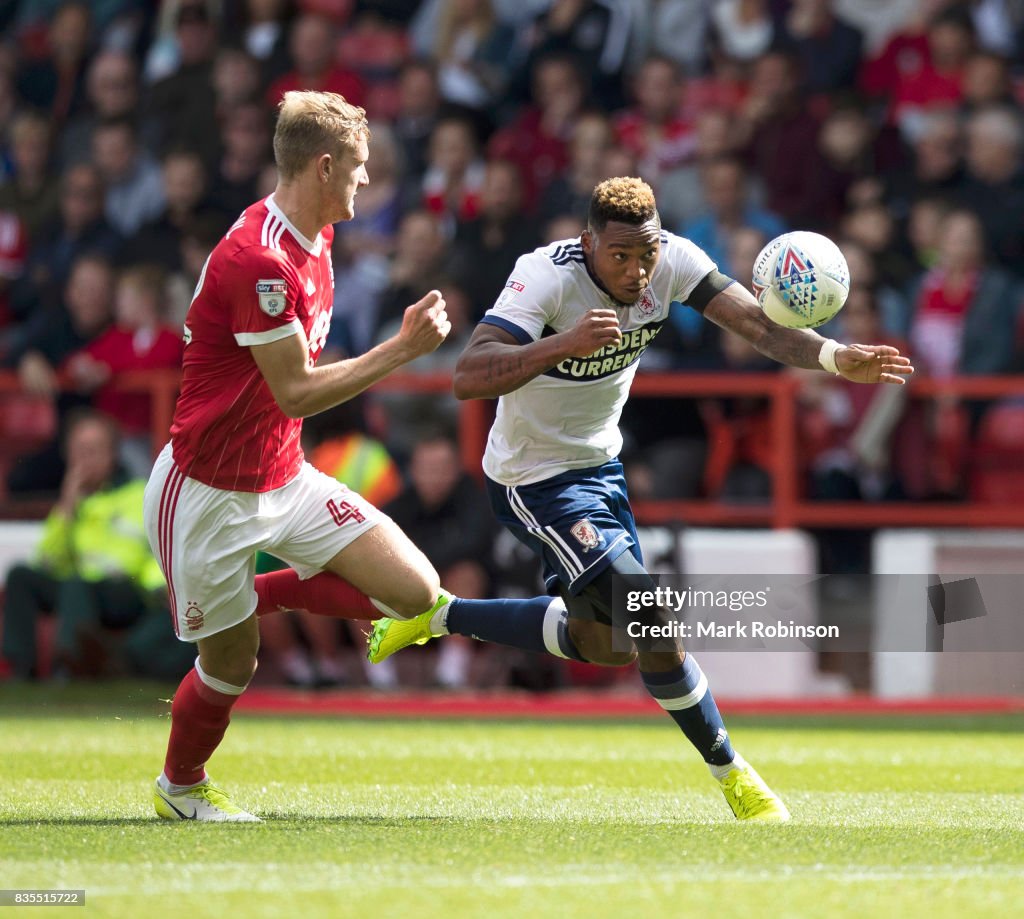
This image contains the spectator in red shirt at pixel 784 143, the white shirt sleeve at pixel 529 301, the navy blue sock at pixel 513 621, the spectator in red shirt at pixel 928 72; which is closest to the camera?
the white shirt sleeve at pixel 529 301

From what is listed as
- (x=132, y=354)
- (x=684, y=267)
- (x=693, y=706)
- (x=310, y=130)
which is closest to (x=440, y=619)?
(x=693, y=706)

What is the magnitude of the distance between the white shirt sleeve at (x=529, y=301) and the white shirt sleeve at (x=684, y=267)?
47 cm

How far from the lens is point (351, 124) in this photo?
19.8 ft

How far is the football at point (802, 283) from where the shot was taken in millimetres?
6426

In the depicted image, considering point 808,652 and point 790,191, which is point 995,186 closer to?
point 790,191

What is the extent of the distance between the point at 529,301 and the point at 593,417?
657 millimetres

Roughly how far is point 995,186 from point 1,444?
7.45m

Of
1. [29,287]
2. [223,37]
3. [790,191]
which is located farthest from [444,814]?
[223,37]

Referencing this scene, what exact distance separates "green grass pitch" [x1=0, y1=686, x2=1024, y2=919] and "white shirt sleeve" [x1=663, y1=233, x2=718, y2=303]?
1.95 metres

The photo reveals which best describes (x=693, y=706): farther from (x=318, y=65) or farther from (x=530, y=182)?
(x=318, y=65)

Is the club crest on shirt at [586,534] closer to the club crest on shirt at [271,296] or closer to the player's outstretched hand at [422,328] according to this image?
the player's outstretched hand at [422,328]

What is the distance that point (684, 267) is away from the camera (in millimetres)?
6617

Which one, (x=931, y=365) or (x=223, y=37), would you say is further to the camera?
(x=223, y=37)

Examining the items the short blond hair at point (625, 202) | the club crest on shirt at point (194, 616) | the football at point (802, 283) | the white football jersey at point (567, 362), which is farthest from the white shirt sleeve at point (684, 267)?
the club crest on shirt at point (194, 616)
